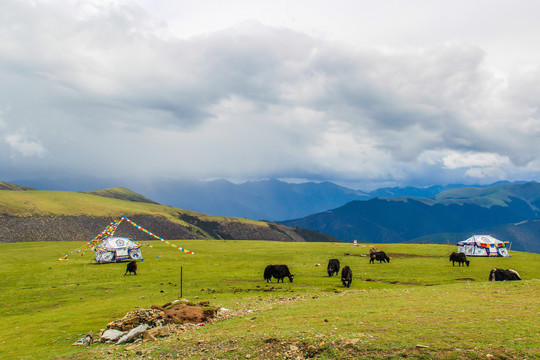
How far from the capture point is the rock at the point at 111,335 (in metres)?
16.3

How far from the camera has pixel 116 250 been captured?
52938mm

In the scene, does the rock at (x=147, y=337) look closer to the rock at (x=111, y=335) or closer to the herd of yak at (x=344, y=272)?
the rock at (x=111, y=335)

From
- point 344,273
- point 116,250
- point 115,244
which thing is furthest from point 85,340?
point 115,244

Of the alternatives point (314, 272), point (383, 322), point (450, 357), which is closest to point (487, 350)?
point (450, 357)

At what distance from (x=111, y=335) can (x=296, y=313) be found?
8767 mm

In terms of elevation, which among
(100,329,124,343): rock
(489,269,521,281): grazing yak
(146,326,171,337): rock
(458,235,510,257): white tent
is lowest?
(100,329,124,343): rock

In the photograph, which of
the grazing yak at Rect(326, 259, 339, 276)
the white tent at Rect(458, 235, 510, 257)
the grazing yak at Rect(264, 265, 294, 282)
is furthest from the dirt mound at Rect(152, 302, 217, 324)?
the white tent at Rect(458, 235, 510, 257)

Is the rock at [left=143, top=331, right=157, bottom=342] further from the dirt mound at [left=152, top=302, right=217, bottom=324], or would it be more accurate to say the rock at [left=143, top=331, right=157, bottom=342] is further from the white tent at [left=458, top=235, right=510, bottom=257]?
the white tent at [left=458, top=235, right=510, bottom=257]

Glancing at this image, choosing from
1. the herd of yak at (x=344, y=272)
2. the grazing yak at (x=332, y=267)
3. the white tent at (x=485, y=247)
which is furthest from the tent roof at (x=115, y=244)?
the white tent at (x=485, y=247)

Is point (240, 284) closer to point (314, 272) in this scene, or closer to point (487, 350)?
point (314, 272)

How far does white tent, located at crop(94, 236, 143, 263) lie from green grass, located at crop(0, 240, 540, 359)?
10.4 metres

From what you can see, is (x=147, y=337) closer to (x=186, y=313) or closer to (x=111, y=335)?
(x=111, y=335)

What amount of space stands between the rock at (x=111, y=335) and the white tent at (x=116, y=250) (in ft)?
128

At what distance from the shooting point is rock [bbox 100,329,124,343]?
53.6 ft
